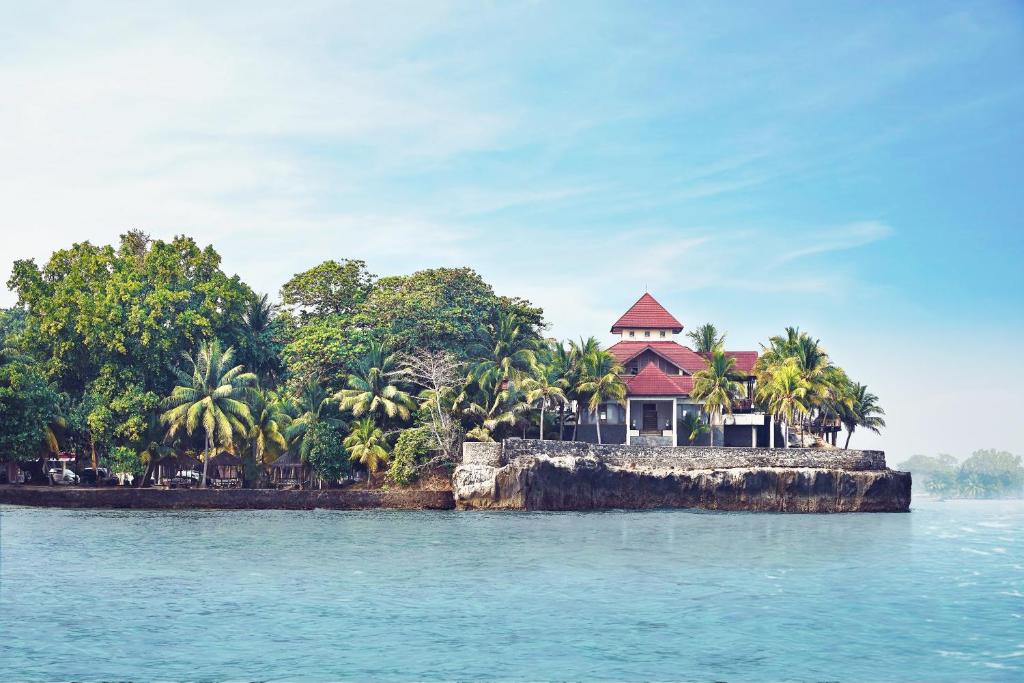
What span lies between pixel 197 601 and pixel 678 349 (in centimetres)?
5301

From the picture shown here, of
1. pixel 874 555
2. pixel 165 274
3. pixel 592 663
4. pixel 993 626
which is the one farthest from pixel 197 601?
pixel 165 274

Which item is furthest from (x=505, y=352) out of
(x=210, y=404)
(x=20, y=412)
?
(x=20, y=412)

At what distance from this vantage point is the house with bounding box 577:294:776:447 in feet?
221

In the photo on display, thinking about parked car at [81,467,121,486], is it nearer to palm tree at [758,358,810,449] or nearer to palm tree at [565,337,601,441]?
palm tree at [565,337,601,441]

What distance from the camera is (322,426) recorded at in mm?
61188

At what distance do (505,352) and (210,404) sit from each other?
18463 mm

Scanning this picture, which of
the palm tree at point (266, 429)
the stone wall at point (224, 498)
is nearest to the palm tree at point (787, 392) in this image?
the stone wall at point (224, 498)

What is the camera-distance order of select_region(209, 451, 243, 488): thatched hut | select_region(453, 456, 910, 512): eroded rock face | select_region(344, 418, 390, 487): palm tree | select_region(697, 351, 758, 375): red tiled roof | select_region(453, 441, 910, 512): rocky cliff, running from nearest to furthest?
select_region(453, 441, 910, 512): rocky cliff → select_region(453, 456, 910, 512): eroded rock face → select_region(344, 418, 390, 487): palm tree → select_region(209, 451, 243, 488): thatched hut → select_region(697, 351, 758, 375): red tiled roof

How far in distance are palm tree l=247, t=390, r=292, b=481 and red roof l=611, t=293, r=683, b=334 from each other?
2634cm

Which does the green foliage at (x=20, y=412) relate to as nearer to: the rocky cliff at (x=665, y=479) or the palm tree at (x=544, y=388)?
the rocky cliff at (x=665, y=479)

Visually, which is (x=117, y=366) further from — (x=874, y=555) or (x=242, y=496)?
(x=874, y=555)

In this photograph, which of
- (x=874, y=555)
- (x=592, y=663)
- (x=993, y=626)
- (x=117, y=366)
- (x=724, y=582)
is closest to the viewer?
(x=592, y=663)

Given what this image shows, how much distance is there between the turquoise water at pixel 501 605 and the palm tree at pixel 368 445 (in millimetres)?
15638

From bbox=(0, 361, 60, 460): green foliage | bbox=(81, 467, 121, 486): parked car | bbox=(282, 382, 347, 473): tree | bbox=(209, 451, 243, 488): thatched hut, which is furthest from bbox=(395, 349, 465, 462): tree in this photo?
bbox=(0, 361, 60, 460): green foliage
